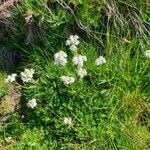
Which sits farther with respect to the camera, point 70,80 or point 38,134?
point 38,134

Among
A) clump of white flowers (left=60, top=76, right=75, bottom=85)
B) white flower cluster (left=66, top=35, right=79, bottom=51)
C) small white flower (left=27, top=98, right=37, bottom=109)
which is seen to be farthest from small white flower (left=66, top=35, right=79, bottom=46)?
small white flower (left=27, top=98, right=37, bottom=109)

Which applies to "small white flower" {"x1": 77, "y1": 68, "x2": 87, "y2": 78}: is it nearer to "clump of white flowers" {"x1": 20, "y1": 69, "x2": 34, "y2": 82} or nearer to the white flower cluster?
the white flower cluster

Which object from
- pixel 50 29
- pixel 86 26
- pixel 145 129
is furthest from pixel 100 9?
pixel 145 129

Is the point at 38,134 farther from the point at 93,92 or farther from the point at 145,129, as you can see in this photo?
the point at 145,129

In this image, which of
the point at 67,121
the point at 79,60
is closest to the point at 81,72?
the point at 79,60

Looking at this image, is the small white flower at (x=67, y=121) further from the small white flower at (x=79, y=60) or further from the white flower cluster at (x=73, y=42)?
the white flower cluster at (x=73, y=42)
